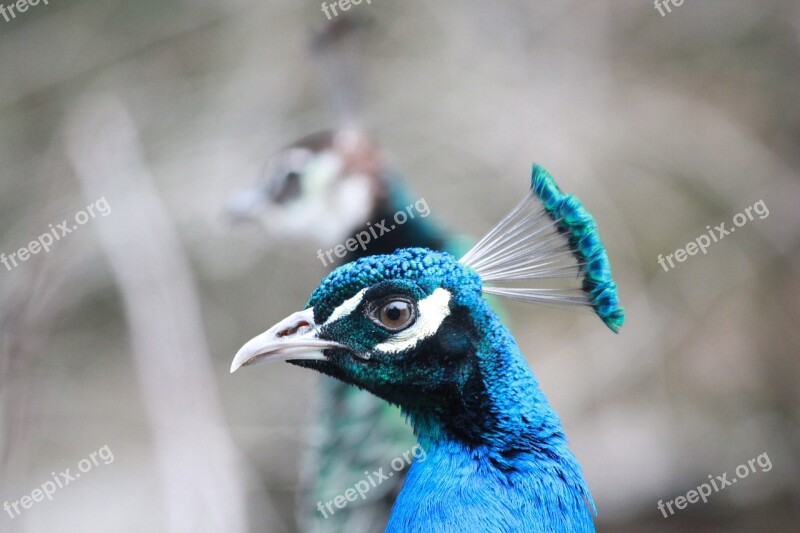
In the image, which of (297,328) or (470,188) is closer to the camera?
(297,328)

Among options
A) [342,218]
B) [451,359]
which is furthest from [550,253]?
[342,218]

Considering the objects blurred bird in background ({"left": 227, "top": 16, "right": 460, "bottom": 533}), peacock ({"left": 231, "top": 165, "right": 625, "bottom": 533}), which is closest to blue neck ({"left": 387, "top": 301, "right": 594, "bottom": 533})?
peacock ({"left": 231, "top": 165, "right": 625, "bottom": 533})

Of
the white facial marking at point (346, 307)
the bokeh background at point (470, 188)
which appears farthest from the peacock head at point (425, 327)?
the bokeh background at point (470, 188)

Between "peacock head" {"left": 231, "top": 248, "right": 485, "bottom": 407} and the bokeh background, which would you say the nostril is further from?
the bokeh background

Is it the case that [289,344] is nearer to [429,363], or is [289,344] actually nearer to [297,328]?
[297,328]

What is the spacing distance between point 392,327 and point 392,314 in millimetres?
19

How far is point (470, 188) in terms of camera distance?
4043 millimetres

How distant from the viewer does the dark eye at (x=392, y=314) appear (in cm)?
129

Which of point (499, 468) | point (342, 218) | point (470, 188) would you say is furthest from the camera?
point (470, 188)

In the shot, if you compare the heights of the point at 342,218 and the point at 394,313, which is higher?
the point at 342,218

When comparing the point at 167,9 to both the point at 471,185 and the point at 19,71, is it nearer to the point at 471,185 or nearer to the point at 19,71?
the point at 19,71

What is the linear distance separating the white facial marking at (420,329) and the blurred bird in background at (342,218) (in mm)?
1219

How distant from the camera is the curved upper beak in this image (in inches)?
50.3

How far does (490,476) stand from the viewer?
1.28m
